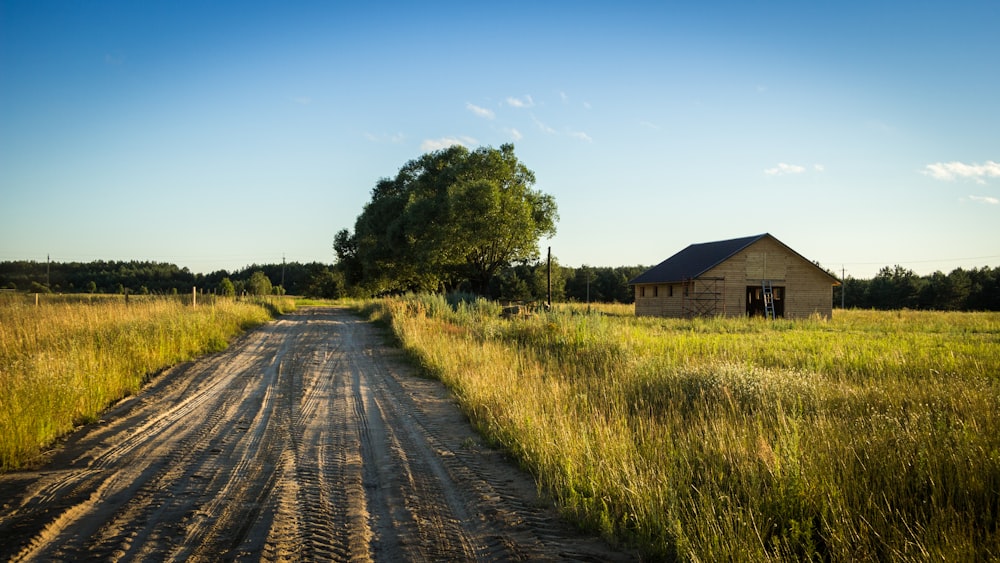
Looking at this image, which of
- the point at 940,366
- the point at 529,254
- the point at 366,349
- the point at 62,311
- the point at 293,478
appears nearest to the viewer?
the point at 293,478

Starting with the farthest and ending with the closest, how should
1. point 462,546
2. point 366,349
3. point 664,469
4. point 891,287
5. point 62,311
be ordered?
Answer: point 891,287 < point 366,349 < point 62,311 < point 664,469 < point 462,546

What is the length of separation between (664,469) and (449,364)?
6.57 m

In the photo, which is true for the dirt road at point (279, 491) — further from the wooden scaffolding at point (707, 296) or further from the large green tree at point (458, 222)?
the wooden scaffolding at point (707, 296)

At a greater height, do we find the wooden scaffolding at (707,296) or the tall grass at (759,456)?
the wooden scaffolding at (707,296)

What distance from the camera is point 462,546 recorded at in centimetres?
349

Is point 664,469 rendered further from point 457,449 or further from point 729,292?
point 729,292

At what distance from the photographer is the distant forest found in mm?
60656

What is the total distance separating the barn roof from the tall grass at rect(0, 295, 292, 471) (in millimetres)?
28109

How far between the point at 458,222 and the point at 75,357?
20627 millimetres

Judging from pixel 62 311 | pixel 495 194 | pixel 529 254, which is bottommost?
pixel 62 311

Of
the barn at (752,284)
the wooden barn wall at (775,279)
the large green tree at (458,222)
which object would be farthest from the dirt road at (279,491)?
the wooden barn wall at (775,279)

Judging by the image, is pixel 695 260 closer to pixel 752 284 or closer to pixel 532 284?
pixel 752 284

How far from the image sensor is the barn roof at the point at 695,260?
33284 millimetres

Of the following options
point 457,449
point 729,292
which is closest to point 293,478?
point 457,449
